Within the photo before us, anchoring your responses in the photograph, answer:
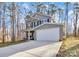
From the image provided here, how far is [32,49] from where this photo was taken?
311 centimetres

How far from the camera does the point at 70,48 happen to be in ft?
10.1

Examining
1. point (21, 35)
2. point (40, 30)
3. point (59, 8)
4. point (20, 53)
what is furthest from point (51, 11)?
point (20, 53)

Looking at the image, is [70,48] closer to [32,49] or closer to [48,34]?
[48,34]

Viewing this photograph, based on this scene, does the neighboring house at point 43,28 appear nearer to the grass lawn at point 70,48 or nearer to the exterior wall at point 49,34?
the exterior wall at point 49,34

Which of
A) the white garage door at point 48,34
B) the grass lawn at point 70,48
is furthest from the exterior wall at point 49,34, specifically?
the grass lawn at point 70,48

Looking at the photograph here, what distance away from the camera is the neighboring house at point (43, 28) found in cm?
312

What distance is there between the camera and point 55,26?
3.13m

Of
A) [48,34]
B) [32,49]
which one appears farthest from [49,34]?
[32,49]

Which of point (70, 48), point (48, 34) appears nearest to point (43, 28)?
point (48, 34)

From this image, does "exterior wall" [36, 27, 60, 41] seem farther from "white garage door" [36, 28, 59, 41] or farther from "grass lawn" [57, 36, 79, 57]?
"grass lawn" [57, 36, 79, 57]

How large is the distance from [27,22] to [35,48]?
40 centimetres

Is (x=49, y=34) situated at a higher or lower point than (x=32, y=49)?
higher

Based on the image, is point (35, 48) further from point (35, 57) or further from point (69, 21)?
point (69, 21)

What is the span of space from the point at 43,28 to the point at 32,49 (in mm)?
342
